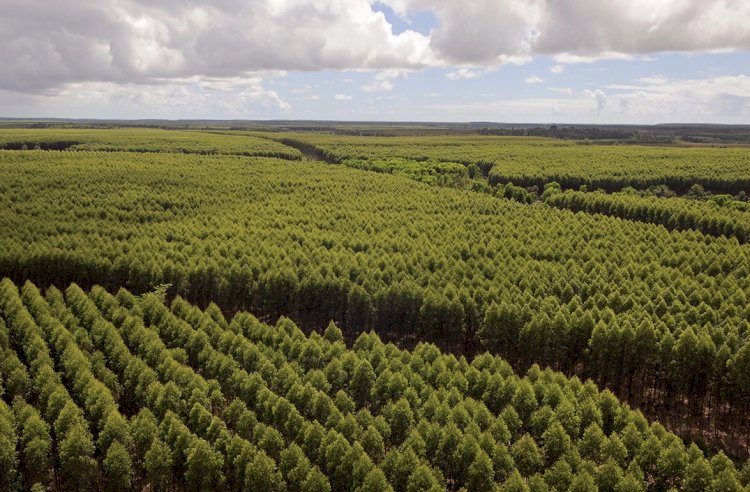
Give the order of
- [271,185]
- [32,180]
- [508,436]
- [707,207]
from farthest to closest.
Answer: [271,185] < [32,180] < [707,207] < [508,436]

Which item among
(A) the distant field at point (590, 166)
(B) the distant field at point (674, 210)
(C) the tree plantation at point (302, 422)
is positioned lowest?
(C) the tree plantation at point (302, 422)

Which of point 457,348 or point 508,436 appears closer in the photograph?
point 508,436

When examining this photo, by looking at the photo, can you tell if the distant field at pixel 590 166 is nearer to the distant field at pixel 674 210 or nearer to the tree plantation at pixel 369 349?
the distant field at pixel 674 210

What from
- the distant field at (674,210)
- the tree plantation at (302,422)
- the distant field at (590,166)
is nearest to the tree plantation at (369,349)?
the tree plantation at (302,422)

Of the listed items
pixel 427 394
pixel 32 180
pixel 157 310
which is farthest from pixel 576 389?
pixel 32 180

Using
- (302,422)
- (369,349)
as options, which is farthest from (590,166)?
(302,422)

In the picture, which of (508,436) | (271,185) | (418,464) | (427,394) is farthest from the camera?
(271,185)

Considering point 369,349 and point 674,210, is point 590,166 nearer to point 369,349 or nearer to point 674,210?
point 674,210

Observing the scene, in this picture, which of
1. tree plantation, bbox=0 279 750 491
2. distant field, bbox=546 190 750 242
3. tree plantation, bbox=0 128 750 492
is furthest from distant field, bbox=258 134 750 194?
tree plantation, bbox=0 279 750 491

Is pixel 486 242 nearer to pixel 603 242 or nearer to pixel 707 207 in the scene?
pixel 603 242
